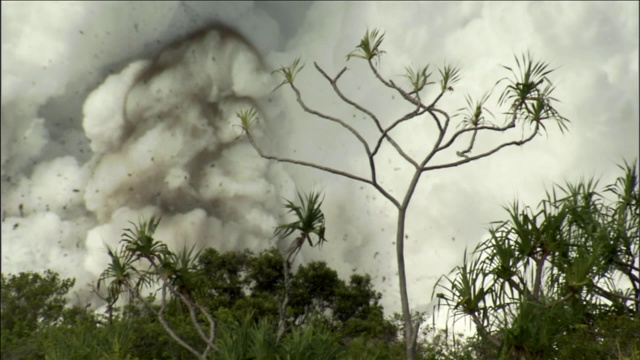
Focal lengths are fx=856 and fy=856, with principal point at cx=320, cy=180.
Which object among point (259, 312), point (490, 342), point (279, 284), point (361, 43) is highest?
point (279, 284)

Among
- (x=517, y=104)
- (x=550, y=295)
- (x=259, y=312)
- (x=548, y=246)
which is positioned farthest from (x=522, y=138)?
(x=259, y=312)

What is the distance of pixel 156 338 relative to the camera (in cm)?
1415

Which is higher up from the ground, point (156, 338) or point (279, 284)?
point (279, 284)

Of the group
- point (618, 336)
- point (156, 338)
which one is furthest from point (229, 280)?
point (618, 336)

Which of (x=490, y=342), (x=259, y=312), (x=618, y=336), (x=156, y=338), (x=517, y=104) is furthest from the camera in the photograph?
(x=259, y=312)

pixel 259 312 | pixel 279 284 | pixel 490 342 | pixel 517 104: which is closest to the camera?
pixel 490 342

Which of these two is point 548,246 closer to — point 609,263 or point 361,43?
point 609,263

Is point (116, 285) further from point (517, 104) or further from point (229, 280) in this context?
point (229, 280)

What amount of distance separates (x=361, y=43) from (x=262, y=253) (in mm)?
21212

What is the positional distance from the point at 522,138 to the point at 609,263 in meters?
2.34

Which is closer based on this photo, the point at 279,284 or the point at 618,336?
the point at 618,336

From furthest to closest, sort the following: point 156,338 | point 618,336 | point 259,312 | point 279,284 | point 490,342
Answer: point 279,284, point 259,312, point 156,338, point 618,336, point 490,342

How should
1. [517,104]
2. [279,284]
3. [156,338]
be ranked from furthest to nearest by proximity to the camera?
[279,284], [156,338], [517,104]

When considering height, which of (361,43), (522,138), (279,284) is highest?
(279,284)
